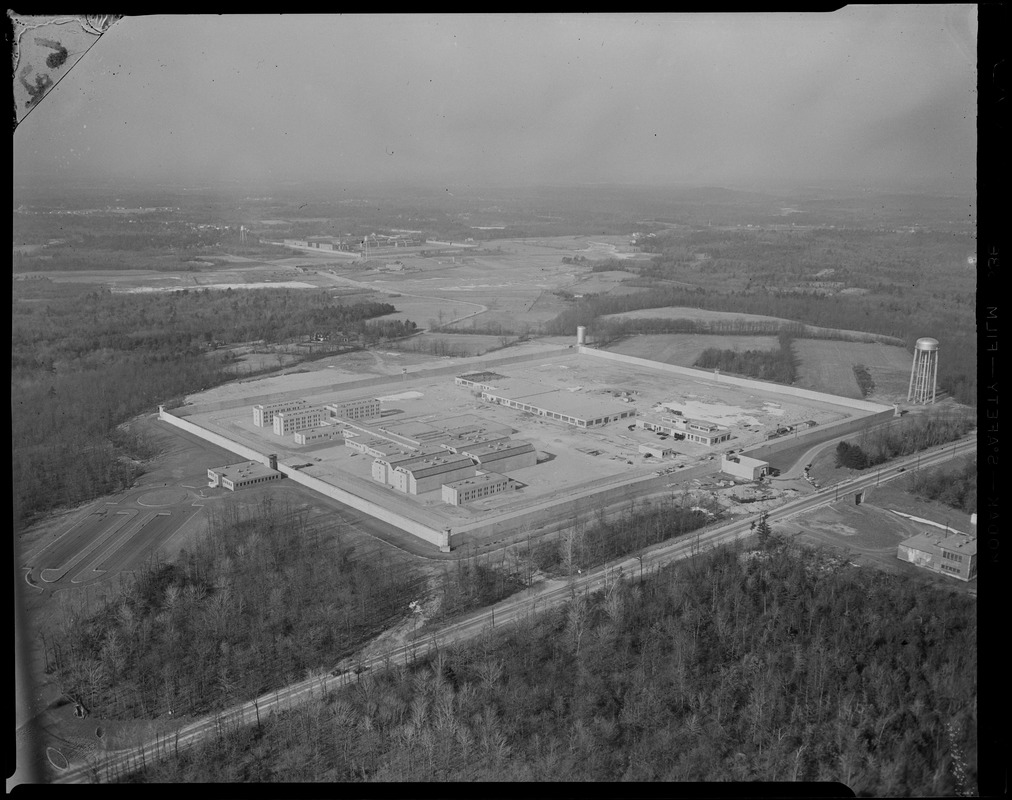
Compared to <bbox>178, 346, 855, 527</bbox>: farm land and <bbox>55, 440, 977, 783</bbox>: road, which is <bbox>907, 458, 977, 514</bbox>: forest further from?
<bbox>178, 346, 855, 527</bbox>: farm land

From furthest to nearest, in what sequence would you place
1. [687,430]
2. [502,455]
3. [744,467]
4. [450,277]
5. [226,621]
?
[450,277] < [687,430] < [744,467] < [502,455] < [226,621]

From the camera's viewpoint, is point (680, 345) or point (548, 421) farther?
point (680, 345)

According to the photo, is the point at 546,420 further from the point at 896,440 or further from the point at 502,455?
the point at 896,440

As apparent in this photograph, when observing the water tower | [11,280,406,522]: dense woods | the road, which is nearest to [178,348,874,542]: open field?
[11,280,406,522]: dense woods

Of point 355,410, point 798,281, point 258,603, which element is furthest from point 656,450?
point 798,281

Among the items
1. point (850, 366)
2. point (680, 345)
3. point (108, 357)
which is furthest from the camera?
point (680, 345)

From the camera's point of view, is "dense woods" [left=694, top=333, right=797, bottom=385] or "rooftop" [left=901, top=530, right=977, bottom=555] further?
"dense woods" [left=694, top=333, right=797, bottom=385]
